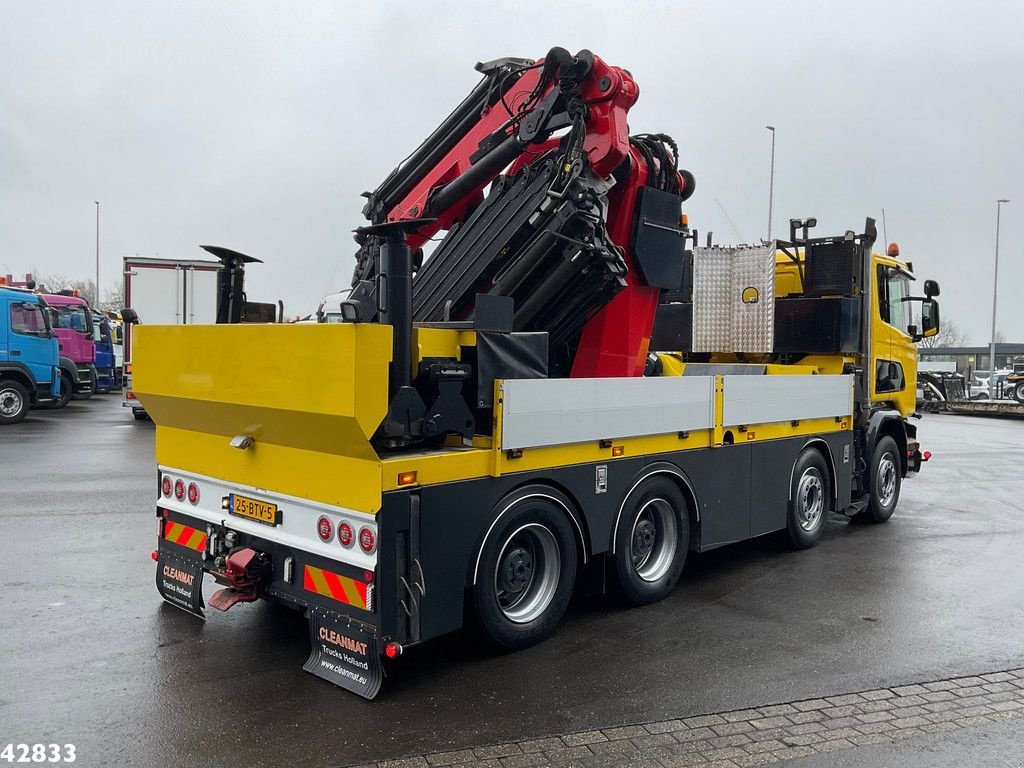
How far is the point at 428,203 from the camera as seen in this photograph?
6953 mm

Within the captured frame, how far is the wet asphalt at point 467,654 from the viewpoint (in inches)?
160

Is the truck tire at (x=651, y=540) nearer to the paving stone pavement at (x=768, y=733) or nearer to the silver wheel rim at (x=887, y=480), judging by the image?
the paving stone pavement at (x=768, y=733)

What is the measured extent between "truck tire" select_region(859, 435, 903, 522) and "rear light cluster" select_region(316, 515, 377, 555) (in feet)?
21.6

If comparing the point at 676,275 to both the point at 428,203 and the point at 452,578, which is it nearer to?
the point at 428,203

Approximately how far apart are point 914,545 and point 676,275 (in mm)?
3984

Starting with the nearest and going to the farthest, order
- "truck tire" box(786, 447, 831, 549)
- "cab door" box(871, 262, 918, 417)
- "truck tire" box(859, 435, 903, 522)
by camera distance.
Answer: "truck tire" box(786, 447, 831, 549)
"cab door" box(871, 262, 918, 417)
"truck tire" box(859, 435, 903, 522)

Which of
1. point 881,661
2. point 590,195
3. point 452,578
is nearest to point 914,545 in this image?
point 881,661

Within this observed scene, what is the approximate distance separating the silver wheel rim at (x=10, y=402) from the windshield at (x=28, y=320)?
1.37 m

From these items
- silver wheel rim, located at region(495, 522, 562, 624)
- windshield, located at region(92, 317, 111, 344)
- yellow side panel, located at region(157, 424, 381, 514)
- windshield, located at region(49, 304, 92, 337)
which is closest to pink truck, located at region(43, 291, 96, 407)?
windshield, located at region(49, 304, 92, 337)

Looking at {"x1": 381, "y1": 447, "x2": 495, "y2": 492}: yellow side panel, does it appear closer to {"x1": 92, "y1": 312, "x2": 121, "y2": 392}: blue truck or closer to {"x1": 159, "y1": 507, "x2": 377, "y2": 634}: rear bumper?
{"x1": 159, "y1": 507, "x2": 377, "y2": 634}: rear bumper

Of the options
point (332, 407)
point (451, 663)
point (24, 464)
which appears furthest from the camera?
point (24, 464)

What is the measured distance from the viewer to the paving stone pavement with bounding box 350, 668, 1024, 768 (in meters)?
3.82

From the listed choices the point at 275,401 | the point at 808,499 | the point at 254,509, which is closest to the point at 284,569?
the point at 254,509

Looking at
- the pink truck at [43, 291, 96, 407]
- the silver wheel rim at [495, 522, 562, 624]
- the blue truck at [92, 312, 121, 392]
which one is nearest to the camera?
the silver wheel rim at [495, 522, 562, 624]
